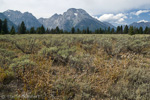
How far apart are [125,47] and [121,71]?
11.9 ft

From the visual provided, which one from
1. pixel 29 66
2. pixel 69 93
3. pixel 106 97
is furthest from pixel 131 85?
pixel 29 66

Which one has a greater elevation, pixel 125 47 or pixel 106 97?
pixel 125 47

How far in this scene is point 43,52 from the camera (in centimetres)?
507

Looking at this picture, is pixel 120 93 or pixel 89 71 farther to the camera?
pixel 89 71

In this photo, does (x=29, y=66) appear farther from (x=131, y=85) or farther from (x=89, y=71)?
(x=131, y=85)

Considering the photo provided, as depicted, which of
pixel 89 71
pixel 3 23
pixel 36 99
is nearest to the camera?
pixel 36 99

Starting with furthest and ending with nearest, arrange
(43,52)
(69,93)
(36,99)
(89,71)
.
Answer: (43,52)
(89,71)
(69,93)
(36,99)

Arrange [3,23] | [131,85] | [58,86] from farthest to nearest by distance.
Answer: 1. [3,23]
2. [131,85]
3. [58,86]

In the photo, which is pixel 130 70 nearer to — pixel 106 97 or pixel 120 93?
pixel 120 93

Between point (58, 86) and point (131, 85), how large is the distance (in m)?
2.30

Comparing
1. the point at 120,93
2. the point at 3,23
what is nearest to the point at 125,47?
the point at 120,93

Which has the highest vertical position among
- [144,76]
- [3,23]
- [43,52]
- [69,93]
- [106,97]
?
[3,23]

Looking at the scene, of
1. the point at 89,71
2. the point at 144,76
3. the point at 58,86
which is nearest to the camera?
the point at 58,86

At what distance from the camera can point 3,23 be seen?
49.2 metres
